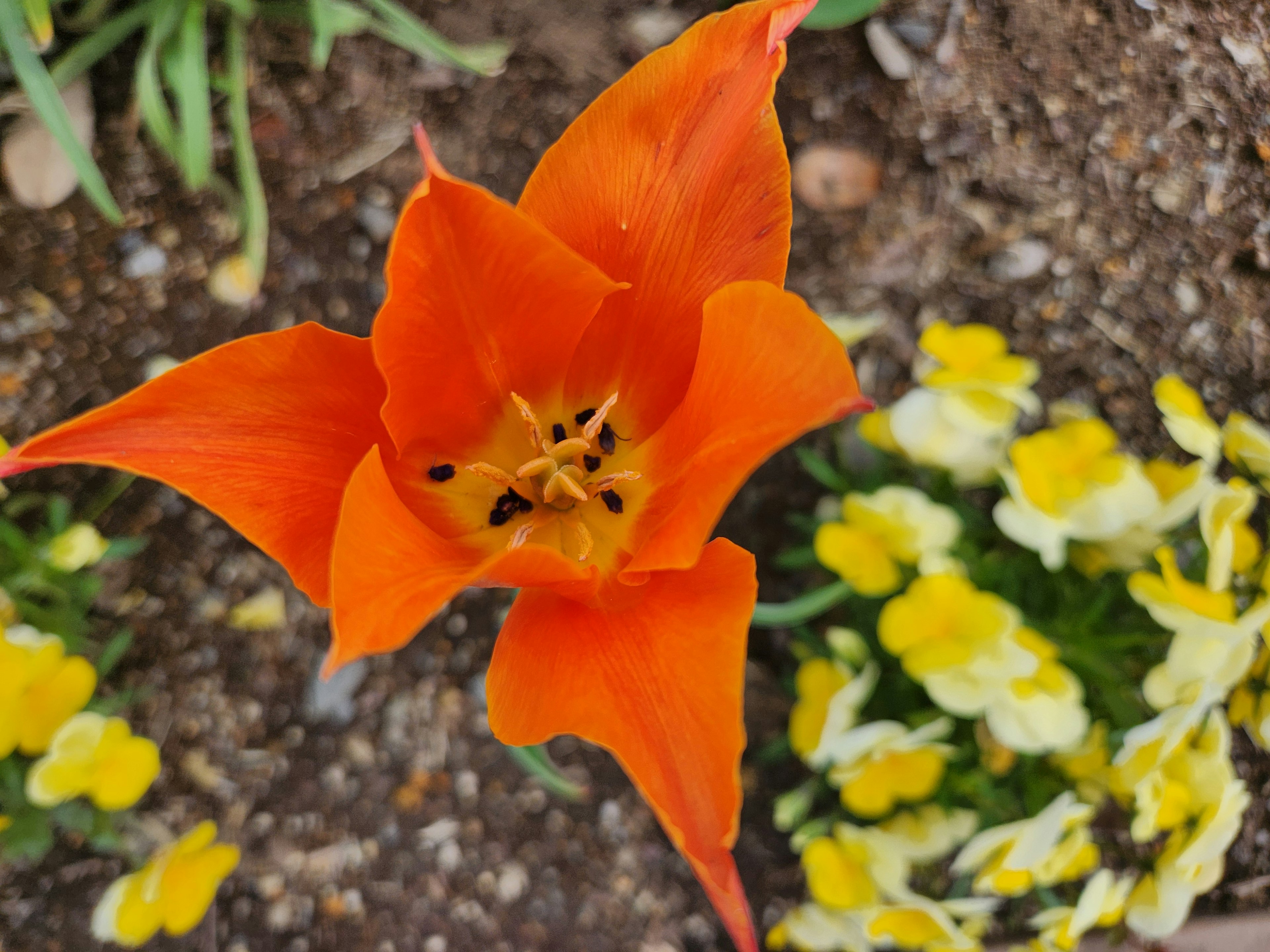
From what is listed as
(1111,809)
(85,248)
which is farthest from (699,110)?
(1111,809)

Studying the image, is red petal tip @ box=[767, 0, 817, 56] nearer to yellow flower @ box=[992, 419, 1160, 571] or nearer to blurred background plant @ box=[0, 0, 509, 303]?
yellow flower @ box=[992, 419, 1160, 571]

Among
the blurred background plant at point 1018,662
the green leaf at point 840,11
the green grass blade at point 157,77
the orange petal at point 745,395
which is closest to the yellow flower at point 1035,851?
the blurred background plant at point 1018,662

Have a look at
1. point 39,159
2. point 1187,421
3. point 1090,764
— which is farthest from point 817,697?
point 39,159

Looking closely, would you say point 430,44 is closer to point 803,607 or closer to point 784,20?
point 784,20

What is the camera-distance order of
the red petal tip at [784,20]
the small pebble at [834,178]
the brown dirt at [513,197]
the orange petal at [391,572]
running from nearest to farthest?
the orange petal at [391,572] < the red petal tip at [784,20] < the brown dirt at [513,197] < the small pebble at [834,178]

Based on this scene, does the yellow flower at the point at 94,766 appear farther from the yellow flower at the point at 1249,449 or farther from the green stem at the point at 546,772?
the yellow flower at the point at 1249,449

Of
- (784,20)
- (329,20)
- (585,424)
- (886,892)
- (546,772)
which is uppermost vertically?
(784,20)

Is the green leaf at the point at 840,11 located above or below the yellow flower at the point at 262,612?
above
